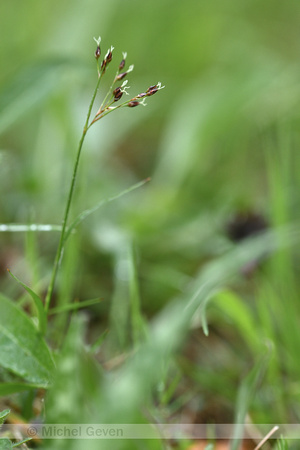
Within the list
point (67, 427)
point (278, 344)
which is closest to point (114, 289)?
point (278, 344)

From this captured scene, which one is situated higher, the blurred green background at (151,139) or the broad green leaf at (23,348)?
the blurred green background at (151,139)

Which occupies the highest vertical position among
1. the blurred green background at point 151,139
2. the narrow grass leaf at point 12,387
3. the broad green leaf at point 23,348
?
the blurred green background at point 151,139

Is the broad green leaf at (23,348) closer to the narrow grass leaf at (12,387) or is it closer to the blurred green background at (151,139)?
the narrow grass leaf at (12,387)

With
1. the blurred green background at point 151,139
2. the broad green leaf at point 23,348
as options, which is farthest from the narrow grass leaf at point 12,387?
the blurred green background at point 151,139

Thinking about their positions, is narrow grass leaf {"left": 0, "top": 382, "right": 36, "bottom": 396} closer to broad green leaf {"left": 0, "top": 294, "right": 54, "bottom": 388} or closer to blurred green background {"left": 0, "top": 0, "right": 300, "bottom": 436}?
broad green leaf {"left": 0, "top": 294, "right": 54, "bottom": 388}

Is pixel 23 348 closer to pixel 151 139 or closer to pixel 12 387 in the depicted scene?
pixel 12 387

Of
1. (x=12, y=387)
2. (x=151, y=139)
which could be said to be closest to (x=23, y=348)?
→ (x=12, y=387)

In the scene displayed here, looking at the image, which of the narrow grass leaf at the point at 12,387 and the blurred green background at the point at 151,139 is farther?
the blurred green background at the point at 151,139
